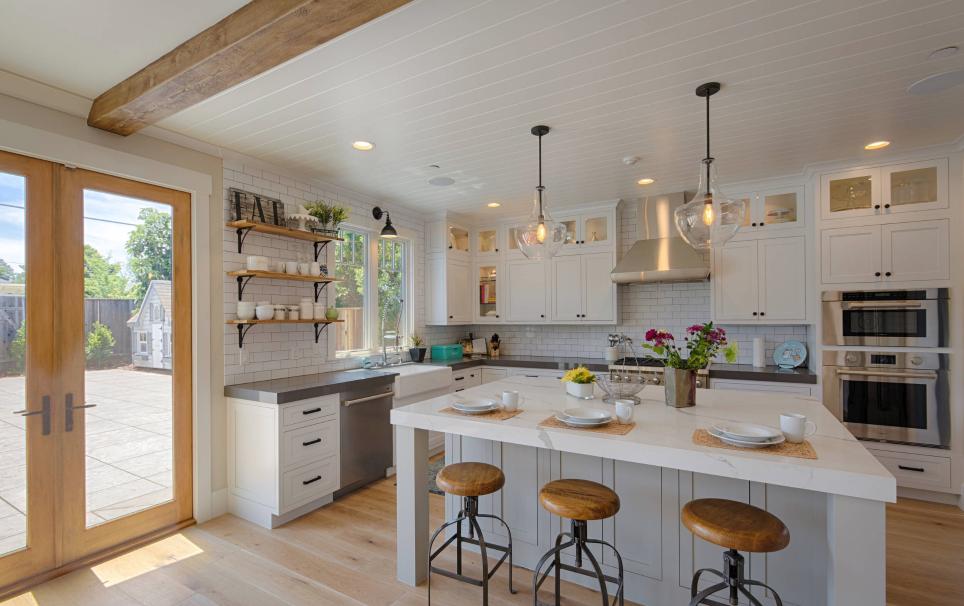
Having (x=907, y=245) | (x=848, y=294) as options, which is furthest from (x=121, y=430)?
(x=907, y=245)

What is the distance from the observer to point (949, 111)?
2828mm

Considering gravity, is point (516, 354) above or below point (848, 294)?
below

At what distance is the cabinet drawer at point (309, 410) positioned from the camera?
10.4 feet

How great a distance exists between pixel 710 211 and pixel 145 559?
3783mm

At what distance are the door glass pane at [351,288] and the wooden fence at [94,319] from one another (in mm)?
1688

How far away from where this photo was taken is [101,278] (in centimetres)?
282

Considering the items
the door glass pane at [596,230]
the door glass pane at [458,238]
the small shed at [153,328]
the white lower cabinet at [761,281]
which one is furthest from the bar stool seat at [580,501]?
the door glass pane at [458,238]

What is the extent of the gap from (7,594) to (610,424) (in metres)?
3.18

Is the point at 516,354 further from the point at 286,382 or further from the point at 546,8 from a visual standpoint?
the point at 546,8

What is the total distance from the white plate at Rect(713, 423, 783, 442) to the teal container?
3643mm

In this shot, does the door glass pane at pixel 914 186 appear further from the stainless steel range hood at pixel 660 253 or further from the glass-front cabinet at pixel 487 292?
the glass-front cabinet at pixel 487 292

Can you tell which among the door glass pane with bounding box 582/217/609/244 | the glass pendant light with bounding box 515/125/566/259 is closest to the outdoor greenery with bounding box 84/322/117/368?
the glass pendant light with bounding box 515/125/566/259

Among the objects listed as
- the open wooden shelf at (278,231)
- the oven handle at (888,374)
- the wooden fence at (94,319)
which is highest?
the open wooden shelf at (278,231)

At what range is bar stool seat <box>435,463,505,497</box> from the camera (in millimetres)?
2164
